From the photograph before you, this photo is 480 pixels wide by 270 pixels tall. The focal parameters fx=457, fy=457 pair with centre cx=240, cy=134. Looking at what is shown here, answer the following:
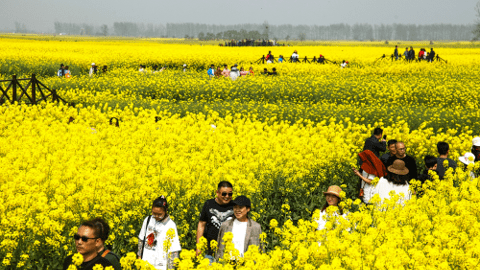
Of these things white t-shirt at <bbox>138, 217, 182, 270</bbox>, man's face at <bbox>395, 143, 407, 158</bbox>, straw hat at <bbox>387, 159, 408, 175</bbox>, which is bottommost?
white t-shirt at <bbox>138, 217, 182, 270</bbox>

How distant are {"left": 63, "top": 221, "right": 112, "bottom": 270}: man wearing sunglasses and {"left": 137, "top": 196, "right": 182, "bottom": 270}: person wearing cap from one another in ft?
3.37

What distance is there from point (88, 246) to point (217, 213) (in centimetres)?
203

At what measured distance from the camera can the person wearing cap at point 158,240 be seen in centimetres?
567

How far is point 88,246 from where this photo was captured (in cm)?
465

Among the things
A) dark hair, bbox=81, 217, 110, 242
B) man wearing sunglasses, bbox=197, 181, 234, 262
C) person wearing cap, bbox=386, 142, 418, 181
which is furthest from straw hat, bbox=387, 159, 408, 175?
dark hair, bbox=81, 217, 110, 242

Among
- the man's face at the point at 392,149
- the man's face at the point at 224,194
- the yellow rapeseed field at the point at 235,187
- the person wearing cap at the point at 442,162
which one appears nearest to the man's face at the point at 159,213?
the yellow rapeseed field at the point at 235,187

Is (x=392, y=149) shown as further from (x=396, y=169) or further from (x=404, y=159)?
(x=396, y=169)

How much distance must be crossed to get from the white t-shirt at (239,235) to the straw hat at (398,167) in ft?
10.4

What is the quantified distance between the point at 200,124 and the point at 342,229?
9.25m

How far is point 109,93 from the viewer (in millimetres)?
22312

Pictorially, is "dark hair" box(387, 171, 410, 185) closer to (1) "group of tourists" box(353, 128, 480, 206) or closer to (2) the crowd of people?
(1) "group of tourists" box(353, 128, 480, 206)

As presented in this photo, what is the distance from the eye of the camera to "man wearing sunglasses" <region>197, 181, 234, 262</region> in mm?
6230

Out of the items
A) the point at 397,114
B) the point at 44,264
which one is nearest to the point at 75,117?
the point at 44,264

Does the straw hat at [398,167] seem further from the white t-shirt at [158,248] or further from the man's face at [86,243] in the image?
the man's face at [86,243]
